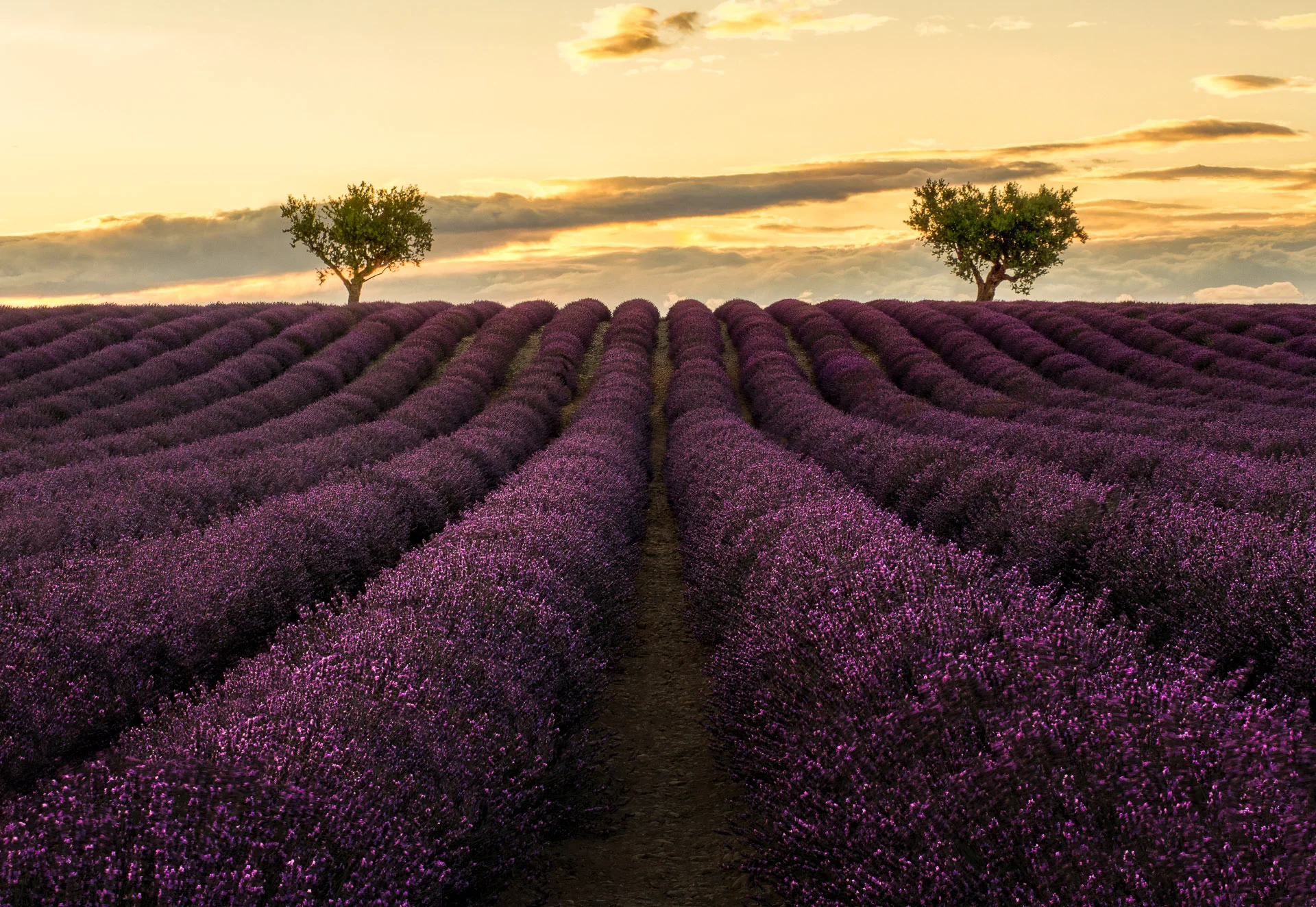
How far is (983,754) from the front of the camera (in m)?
2.83

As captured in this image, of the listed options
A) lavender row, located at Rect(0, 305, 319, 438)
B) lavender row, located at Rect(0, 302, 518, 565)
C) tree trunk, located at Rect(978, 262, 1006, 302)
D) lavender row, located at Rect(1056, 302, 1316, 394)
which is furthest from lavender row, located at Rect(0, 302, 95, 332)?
tree trunk, located at Rect(978, 262, 1006, 302)

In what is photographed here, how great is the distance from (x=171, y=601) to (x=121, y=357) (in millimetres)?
17583

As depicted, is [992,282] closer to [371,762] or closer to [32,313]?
[32,313]

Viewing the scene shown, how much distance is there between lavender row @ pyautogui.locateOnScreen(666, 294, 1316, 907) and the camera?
7.72 ft

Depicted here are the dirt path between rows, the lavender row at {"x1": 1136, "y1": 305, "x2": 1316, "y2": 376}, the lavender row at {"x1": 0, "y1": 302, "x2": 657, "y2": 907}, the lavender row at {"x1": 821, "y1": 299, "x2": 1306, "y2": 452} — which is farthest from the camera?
the lavender row at {"x1": 1136, "y1": 305, "x2": 1316, "y2": 376}

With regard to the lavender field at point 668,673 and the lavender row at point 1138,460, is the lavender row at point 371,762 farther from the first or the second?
the lavender row at point 1138,460

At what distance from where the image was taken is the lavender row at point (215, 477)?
7.41m

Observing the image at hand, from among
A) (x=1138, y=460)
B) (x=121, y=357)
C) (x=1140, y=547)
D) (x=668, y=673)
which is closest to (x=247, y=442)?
(x=668, y=673)

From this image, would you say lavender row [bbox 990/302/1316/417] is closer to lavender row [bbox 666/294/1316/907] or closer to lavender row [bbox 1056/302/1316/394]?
lavender row [bbox 1056/302/1316/394]

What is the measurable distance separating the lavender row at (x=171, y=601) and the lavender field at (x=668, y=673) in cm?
3

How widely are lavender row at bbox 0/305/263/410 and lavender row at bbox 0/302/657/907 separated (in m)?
13.4

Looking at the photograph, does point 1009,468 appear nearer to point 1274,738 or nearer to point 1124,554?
point 1124,554

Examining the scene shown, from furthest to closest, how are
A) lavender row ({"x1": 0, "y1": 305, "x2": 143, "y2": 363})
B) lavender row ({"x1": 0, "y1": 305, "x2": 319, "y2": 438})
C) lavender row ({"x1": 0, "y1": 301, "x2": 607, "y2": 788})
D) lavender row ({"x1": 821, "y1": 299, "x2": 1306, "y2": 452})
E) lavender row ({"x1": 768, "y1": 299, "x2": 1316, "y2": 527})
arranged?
lavender row ({"x1": 0, "y1": 305, "x2": 143, "y2": 363}) < lavender row ({"x1": 0, "y1": 305, "x2": 319, "y2": 438}) < lavender row ({"x1": 821, "y1": 299, "x2": 1306, "y2": 452}) < lavender row ({"x1": 768, "y1": 299, "x2": 1316, "y2": 527}) < lavender row ({"x1": 0, "y1": 301, "x2": 607, "y2": 788})

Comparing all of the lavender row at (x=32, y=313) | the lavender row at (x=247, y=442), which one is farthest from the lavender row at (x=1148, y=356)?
the lavender row at (x=32, y=313)
